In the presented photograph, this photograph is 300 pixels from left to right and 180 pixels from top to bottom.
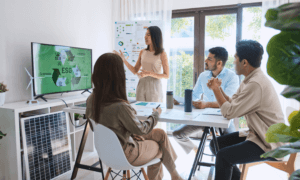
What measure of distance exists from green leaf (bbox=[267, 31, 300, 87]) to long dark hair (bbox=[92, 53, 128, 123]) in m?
1.22

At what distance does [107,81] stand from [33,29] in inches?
71.9

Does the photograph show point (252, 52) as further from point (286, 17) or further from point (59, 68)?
point (59, 68)

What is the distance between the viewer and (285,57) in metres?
0.31

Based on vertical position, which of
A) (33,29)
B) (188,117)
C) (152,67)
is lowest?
(188,117)

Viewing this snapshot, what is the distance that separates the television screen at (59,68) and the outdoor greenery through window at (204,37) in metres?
1.54

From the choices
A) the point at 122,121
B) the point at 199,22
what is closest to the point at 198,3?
the point at 199,22

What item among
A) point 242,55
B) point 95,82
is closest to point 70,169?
point 95,82

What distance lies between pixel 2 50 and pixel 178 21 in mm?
2771

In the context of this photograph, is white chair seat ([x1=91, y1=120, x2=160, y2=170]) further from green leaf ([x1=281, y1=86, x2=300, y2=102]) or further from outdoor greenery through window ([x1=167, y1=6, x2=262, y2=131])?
outdoor greenery through window ([x1=167, y1=6, x2=262, y2=131])

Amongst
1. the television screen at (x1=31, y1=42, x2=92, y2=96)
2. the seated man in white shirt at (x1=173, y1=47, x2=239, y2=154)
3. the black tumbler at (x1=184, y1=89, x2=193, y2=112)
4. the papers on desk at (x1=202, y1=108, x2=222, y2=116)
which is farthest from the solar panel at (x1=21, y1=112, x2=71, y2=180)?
the papers on desk at (x1=202, y1=108, x2=222, y2=116)

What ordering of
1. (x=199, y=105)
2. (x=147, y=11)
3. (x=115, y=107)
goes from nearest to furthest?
(x=115, y=107)
(x=199, y=105)
(x=147, y=11)

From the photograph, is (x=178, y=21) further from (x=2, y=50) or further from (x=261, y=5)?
(x=2, y=50)

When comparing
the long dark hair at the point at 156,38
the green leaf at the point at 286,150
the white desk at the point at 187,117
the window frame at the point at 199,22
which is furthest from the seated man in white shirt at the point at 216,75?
the green leaf at the point at 286,150

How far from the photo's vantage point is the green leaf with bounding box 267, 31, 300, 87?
313 millimetres
